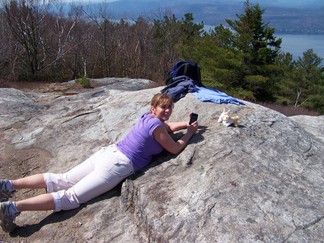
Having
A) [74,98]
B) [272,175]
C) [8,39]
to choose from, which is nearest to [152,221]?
[272,175]

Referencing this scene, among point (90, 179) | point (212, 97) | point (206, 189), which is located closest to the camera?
point (206, 189)

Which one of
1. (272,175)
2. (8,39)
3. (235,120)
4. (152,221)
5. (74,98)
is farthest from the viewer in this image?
(8,39)

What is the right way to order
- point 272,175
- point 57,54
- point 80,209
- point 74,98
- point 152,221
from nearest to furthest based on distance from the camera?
point 152,221
point 272,175
point 80,209
point 74,98
point 57,54

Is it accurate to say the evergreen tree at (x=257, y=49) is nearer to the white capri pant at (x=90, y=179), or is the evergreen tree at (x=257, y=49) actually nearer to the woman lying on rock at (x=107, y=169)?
the woman lying on rock at (x=107, y=169)

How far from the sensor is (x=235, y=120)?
4.25m

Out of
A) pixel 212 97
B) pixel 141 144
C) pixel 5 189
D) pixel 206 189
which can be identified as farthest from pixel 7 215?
pixel 212 97

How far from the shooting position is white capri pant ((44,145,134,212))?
3.78 m

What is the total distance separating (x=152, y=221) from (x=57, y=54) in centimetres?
1638

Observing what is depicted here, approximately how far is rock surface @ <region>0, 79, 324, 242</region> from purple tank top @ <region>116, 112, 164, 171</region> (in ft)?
0.47

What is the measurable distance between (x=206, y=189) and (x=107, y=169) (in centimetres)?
102

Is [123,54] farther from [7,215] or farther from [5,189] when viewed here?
[7,215]

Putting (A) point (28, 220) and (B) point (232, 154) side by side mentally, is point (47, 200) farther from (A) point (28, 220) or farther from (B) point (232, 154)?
(B) point (232, 154)

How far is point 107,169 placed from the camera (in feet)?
12.5

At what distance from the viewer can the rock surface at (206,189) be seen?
3061mm
